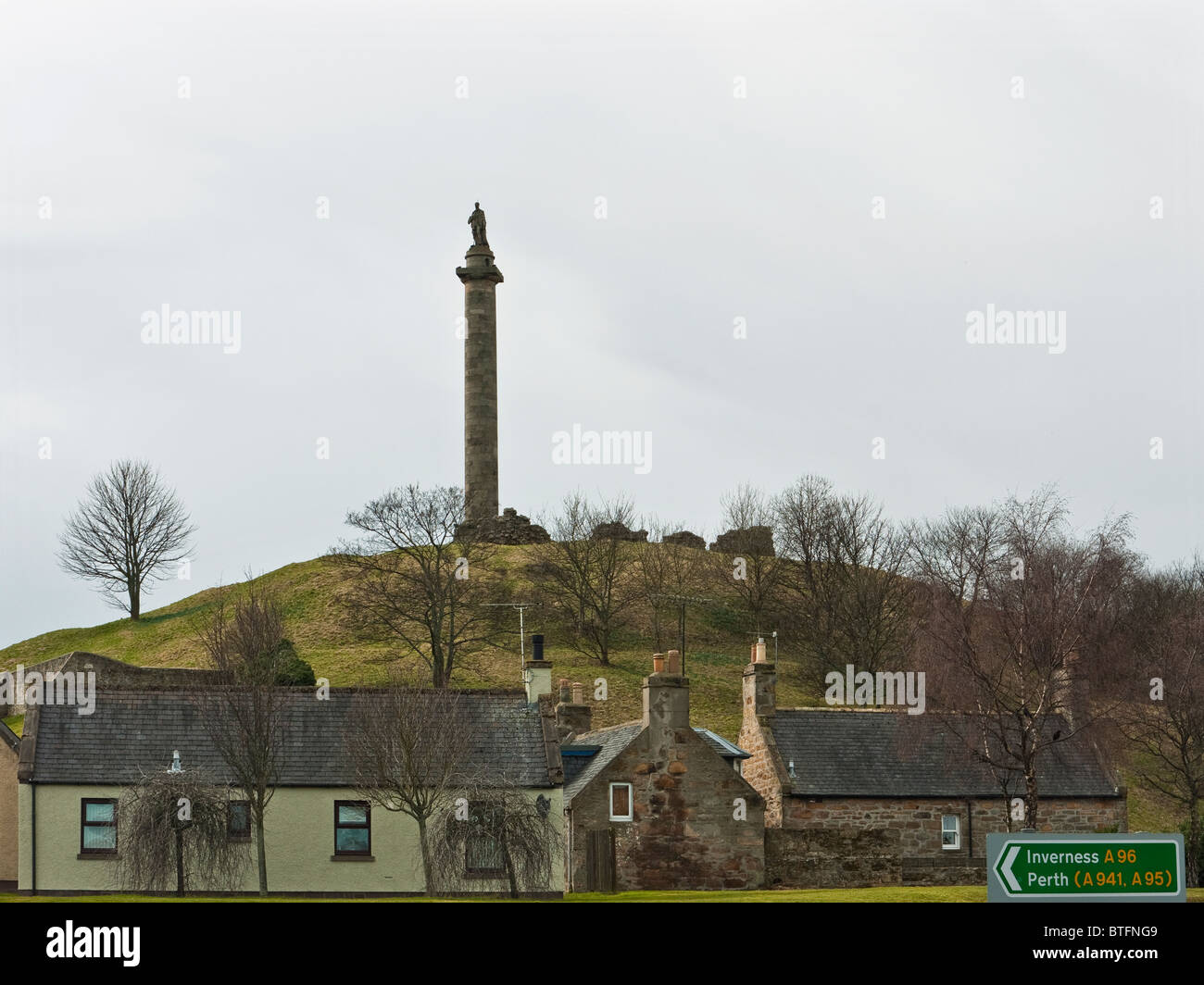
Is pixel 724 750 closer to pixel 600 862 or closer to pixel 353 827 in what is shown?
pixel 600 862

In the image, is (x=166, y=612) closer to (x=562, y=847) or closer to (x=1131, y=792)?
(x=1131, y=792)

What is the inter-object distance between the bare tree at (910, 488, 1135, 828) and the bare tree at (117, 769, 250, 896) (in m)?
17.5

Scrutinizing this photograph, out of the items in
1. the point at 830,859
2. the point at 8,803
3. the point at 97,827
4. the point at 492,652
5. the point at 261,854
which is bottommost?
the point at 830,859

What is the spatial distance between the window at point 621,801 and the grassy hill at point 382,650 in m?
26.2

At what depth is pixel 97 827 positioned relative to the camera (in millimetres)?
35188

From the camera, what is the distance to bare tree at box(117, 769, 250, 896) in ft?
109

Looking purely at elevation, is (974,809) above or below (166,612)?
below

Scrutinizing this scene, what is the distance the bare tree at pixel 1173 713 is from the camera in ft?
163

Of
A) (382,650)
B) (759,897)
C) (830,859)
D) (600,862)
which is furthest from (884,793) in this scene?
(382,650)

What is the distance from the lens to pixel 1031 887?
19266 mm

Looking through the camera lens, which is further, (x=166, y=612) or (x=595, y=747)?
(x=166, y=612)

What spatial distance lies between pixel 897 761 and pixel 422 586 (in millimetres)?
33683
